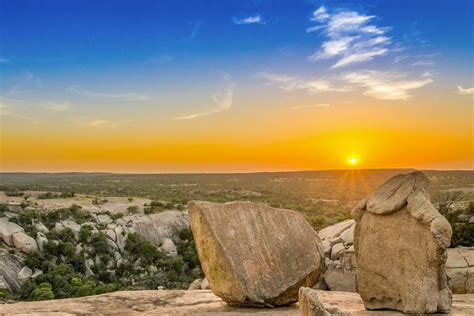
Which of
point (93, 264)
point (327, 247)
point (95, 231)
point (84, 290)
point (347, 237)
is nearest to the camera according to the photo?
point (327, 247)

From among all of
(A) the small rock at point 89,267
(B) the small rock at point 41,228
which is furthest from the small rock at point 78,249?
(B) the small rock at point 41,228

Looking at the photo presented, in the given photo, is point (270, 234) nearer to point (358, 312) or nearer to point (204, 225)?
point (204, 225)

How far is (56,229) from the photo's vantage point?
44.9 meters

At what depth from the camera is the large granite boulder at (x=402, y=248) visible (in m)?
10.6

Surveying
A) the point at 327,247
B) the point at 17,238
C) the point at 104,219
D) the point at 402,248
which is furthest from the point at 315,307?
the point at 104,219

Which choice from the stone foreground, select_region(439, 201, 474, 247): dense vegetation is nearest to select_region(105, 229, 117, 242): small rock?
select_region(439, 201, 474, 247): dense vegetation

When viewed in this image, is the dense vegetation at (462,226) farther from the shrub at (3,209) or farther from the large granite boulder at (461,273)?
the shrub at (3,209)

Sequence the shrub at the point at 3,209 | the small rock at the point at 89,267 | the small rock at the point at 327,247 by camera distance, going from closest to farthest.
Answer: the small rock at the point at 327,247 → the small rock at the point at 89,267 → the shrub at the point at 3,209

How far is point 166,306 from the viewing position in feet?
41.8

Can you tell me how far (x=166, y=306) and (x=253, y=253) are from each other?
8.67 ft

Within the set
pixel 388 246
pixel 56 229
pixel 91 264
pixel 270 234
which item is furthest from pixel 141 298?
pixel 56 229

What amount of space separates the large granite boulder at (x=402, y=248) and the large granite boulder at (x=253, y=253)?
1481 mm

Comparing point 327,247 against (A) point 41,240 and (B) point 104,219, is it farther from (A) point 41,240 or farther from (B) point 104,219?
(B) point 104,219

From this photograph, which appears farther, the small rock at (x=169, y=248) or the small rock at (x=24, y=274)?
the small rock at (x=169, y=248)
